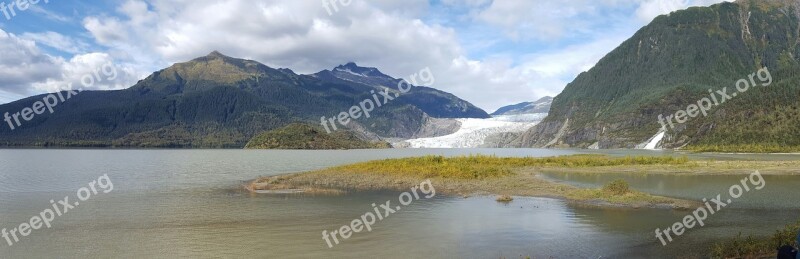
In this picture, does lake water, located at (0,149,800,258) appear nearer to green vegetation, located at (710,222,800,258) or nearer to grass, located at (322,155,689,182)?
green vegetation, located at (710,222,800,258)

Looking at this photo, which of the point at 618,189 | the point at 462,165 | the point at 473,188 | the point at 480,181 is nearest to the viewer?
the point at 618,189

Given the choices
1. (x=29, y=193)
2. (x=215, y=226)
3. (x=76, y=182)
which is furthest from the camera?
(x=76, y=182)

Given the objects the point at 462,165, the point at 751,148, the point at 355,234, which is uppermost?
the point at 462,165

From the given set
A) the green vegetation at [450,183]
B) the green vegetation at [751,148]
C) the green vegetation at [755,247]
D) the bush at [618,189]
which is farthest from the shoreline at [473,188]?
the green vegetation at [751,148]

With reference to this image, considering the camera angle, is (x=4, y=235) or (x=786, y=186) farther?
(x=786, y=186)

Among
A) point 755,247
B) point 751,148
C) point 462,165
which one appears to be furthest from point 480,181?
point 751,148

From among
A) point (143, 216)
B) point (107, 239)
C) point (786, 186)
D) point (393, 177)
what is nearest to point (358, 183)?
point (393, 177)

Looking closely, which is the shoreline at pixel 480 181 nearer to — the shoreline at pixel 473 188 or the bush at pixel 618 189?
the shoreline at pixel 473 188

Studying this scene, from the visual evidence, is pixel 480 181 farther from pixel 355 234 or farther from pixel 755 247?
pixel 755 247

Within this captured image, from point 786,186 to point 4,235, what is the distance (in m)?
65.3

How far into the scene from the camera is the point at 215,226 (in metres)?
31.3

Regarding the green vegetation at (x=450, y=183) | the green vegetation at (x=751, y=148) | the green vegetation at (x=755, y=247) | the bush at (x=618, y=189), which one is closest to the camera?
the green vegetation at (x=755, y=247)

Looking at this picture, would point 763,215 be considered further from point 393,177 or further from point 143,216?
point 143,216

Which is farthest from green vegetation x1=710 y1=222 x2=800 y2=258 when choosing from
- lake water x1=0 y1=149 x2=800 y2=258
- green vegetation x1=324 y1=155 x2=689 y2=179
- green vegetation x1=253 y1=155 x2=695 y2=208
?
green vegetation x1=324 y1=155 x2=689 y2=179
